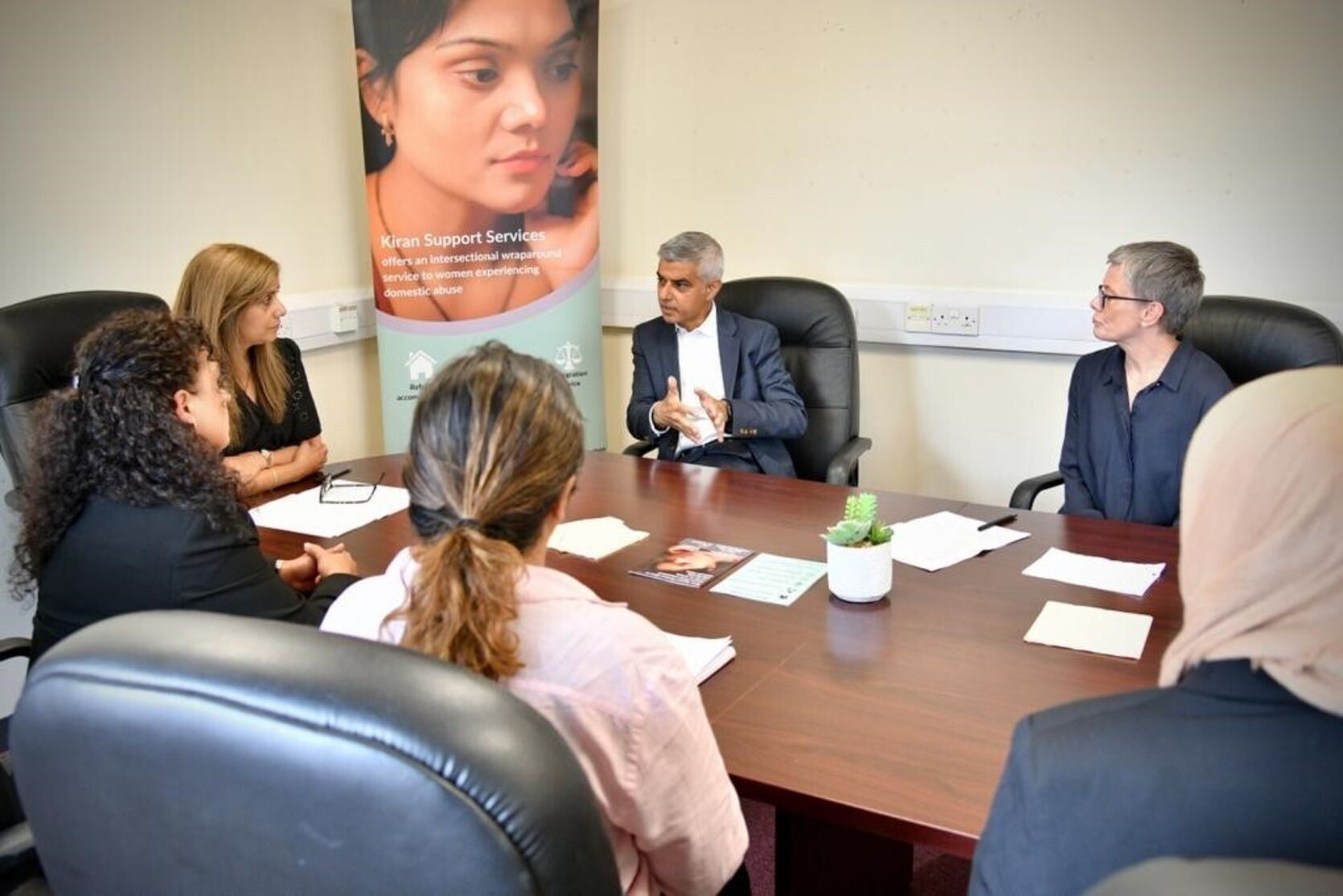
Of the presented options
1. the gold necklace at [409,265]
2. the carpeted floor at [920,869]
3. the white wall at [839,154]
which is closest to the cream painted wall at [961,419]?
the white wall at [839,154]

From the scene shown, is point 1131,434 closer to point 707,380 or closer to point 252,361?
point 707,380

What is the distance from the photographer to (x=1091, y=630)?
71.4 inches

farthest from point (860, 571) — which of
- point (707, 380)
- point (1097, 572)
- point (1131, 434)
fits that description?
point (707, 380)

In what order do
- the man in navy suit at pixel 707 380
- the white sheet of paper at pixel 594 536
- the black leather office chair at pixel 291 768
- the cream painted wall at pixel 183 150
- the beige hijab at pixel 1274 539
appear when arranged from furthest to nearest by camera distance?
the man in navy suit at pixel 707 380, the cream painted wall at pixel 183 150, the white sheet of paper at pixel 594 536, the beige hijab at pixel 1274 539, the black leather office chair at pixel 291 768

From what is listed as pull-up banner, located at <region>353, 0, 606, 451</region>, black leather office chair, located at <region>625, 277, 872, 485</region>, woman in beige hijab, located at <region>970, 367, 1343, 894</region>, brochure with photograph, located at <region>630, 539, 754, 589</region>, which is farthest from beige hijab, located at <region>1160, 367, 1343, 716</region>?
pull-up banner, located at <region>353, 0, 606, 451</region>

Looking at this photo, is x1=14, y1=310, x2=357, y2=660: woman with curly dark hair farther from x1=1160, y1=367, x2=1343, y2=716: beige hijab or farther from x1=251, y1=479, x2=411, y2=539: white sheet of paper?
x1=1160, y1=367, x2=1343, y2=716: beige hijab

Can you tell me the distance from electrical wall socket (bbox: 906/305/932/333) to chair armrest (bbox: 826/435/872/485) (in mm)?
688

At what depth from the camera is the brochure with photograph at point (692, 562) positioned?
6.85ft

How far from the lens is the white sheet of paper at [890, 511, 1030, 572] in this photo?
2135mm

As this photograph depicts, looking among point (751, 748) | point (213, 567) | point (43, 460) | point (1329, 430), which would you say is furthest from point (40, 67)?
point (1329, 430)

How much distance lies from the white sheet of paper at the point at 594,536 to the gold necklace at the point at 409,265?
1691mm

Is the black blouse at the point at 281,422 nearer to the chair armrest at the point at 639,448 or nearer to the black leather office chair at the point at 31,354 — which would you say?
the black leather office chair at the point at 31,354

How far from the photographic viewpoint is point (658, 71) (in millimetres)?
4105

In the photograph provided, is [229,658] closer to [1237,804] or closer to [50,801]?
[50,801]
